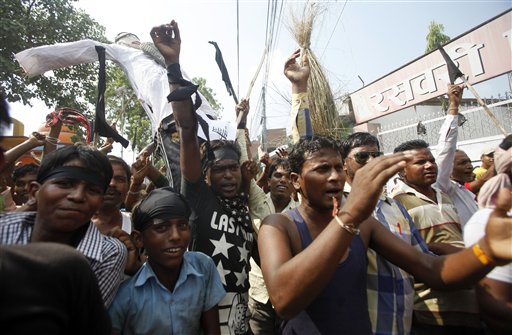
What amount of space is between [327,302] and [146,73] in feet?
7.80

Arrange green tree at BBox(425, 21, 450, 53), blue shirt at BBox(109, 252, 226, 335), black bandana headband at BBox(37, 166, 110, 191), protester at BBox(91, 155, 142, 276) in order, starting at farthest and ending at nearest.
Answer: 1. green tree at BBox(425, 21, 450, 53)
2. protester at BBox(91, 155, 142, 276)
3. blue shirt at BBox(109, 252, 226, 335)
4. black bandana headband at BBox(37, 166, 110, 191)

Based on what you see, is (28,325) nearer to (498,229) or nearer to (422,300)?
(498,229)

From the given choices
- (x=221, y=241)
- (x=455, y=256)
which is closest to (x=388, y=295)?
(x=455, y=256)

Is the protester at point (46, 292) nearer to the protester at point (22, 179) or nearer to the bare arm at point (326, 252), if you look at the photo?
the bare arm at point (326, 252)

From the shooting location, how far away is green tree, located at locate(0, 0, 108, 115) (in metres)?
8.43

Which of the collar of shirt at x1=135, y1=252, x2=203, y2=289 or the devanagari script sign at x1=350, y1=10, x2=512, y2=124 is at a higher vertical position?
the devanagari script sign at x1=350, y1=10, x2=512, y2=124

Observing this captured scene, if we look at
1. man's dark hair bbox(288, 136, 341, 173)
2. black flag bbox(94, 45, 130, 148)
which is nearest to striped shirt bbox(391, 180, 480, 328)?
man's dark hair bbox(288, 136, 341, 173)

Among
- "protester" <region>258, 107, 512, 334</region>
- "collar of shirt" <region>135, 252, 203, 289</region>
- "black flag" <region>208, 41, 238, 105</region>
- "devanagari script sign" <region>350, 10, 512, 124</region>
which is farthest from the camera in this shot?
"devanagari script sign" <region>350, 10, 512, 124</region>

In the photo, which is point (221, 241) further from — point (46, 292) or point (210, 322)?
point (46, 292)

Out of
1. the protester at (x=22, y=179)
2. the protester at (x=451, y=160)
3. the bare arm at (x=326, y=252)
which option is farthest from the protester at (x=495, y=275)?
the protester at (x=22, y=179)

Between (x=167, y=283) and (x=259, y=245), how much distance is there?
0.65 meters

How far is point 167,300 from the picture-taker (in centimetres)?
175

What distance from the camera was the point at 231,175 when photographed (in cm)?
245

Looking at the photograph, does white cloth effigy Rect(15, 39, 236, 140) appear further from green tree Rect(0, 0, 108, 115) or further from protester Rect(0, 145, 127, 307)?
green tree Rect(0, 0, 108, 115)
